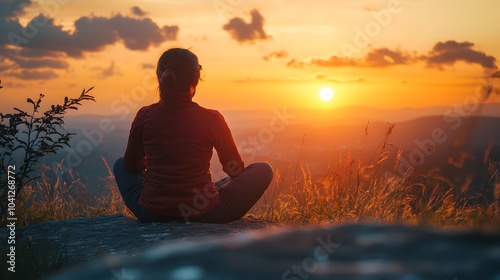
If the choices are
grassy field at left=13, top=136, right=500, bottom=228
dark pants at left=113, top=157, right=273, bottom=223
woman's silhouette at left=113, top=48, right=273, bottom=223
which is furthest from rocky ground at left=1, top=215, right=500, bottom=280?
dark pants at left=113, top=157, right=273, bottom=223

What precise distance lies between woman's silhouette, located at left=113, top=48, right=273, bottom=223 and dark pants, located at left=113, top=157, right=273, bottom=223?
0.01 metres

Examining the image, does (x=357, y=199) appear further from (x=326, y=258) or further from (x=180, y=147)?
(x=326, y=258)

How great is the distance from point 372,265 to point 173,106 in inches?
192

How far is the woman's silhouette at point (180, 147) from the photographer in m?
5.68

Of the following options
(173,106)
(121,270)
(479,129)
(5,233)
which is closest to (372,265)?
(121,270)

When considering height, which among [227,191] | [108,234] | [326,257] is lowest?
[108,234]

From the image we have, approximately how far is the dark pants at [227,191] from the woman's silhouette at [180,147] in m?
0.01

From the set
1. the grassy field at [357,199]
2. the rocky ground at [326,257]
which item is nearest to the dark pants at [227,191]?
the grassy field at [357,199]

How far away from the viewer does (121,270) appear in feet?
3.29

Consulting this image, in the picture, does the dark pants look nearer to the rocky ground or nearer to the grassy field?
the grassy field

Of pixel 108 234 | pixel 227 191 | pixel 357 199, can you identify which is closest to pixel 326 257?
pixel 108 234

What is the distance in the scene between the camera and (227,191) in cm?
615

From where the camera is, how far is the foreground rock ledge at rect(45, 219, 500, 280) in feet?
2.94

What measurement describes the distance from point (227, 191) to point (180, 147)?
0.78 metres
